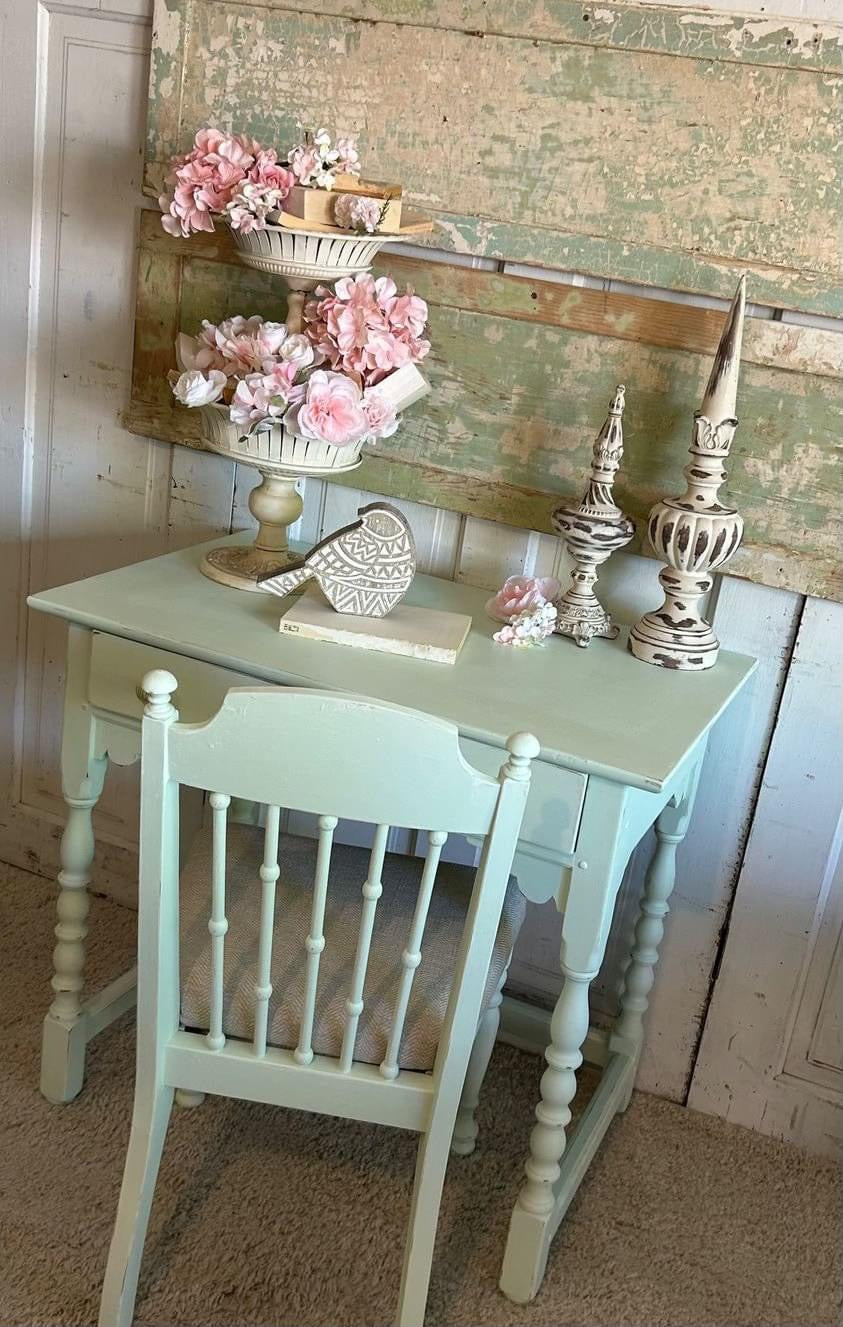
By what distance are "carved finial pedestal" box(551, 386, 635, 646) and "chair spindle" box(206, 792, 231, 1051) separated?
68cm

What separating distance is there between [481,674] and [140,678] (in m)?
0.46

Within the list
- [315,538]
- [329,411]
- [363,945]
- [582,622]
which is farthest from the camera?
[315,538]

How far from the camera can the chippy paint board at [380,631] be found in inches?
68.5

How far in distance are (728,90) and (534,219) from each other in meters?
0.31

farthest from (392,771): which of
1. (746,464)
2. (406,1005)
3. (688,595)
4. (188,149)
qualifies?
(188,149)

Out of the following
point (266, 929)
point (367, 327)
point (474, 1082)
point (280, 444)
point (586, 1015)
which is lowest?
point (474, 1082)

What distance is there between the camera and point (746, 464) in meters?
1.84

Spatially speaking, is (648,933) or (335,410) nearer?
(335,410)

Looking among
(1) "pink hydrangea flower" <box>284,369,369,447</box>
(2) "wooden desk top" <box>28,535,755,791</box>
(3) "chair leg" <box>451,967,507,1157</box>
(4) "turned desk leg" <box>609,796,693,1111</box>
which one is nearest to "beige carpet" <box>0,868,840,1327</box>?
(3) "chair leg" <box>451,967,507,1157</box>

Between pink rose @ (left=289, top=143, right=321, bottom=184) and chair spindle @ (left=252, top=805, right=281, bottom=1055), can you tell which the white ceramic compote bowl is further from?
chair spindle @ (left=252, top=805, right=281, bottom=1055)

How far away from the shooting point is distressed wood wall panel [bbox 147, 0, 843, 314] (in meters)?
1.72

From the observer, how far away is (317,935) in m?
1.38

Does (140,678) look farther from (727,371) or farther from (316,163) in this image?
(727,371)

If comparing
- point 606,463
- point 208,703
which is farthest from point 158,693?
point 606,463
